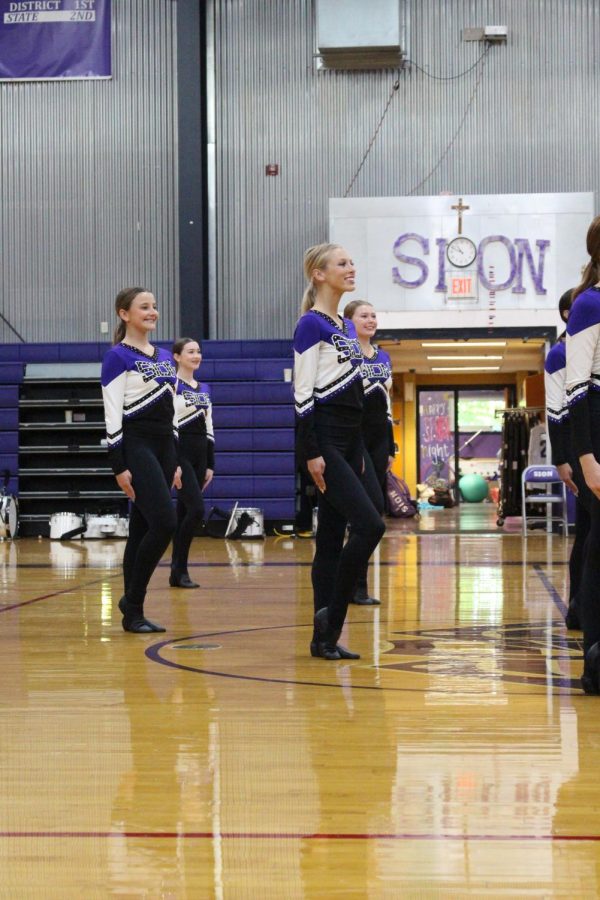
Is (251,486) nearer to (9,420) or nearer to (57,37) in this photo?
(9,420)

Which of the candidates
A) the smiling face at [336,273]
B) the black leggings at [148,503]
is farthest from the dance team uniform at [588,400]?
the black leggings at [148,503]

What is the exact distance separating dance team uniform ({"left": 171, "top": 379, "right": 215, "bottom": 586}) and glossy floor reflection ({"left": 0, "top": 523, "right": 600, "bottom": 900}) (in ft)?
5.46

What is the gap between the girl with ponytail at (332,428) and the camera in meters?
4.79

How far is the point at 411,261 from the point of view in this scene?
15719 mm

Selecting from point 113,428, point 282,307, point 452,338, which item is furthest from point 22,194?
point 113,428

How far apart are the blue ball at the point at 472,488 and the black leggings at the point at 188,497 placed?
18.9 metres

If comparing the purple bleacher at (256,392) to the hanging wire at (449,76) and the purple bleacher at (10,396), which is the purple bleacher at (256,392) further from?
the hanging wire at (449,76)

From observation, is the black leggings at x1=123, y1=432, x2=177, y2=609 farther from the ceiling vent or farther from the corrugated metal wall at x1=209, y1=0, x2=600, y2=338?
the ceiling vent

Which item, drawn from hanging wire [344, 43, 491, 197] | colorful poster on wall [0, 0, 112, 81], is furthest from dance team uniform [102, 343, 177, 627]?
colorful poster on wall [0, 0, 112, 81]

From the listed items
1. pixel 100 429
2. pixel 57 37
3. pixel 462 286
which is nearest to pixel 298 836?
pixel 462 286

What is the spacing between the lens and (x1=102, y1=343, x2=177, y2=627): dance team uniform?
582 centimetres

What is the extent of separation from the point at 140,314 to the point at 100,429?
10502 mm

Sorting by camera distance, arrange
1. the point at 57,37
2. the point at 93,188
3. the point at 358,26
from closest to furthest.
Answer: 1. the point at 358,26
2. the point at 57,37
3. the point at 93,188

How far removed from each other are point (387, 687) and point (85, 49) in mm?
15031
